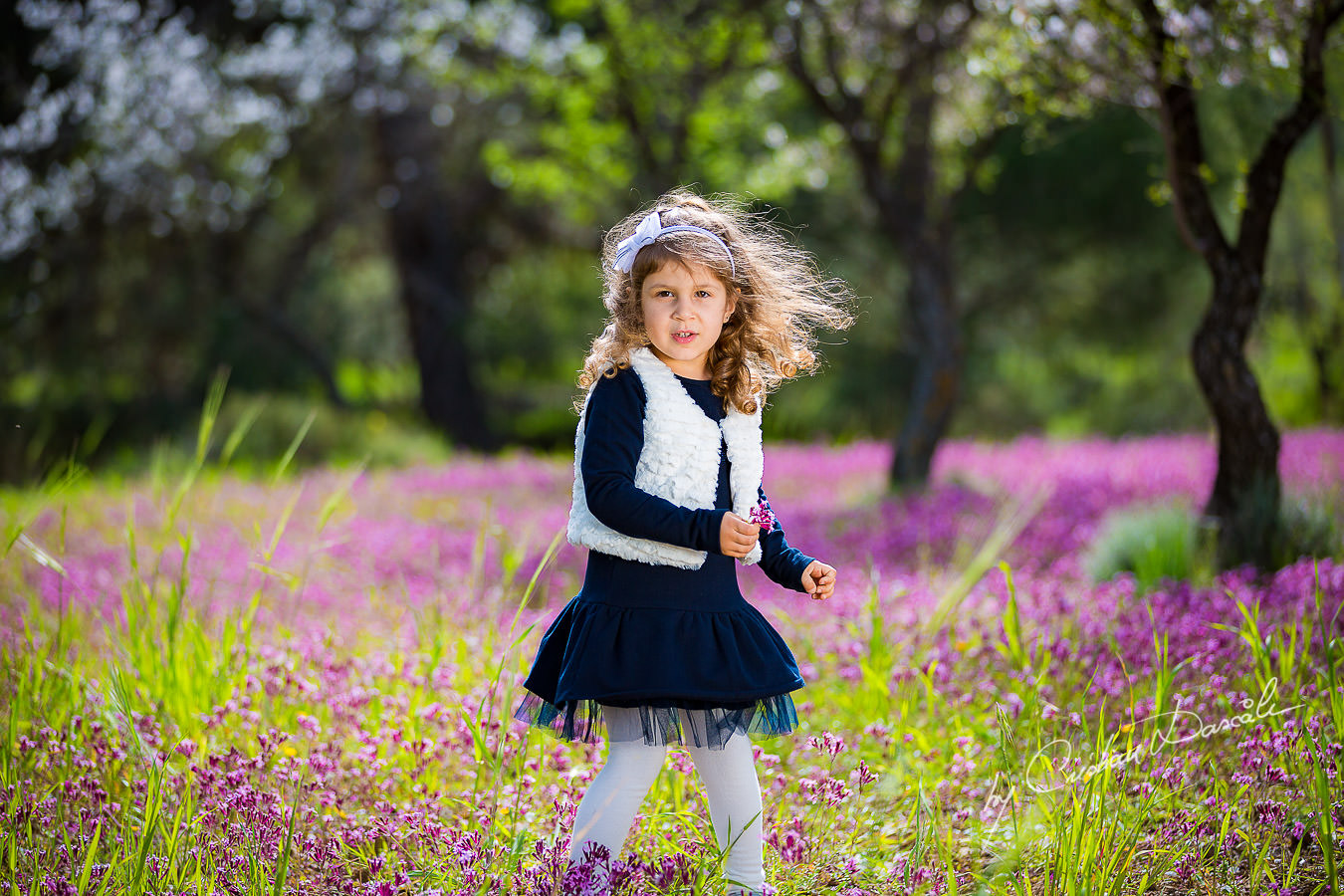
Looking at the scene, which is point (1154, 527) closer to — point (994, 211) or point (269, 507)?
point (269, 507)

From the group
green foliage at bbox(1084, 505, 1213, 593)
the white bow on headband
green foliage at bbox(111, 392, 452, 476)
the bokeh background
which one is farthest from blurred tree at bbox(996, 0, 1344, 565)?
green foliage at bbox(111, 392, 452, 476)

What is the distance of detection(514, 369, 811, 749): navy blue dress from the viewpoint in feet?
7.79

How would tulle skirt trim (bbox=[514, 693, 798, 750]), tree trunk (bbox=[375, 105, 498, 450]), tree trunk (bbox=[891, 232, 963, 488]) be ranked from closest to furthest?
tulle skirt trim (bbox=[514, 693, 798, 750]) → tree trunk (bbox=[891, 232, 963, 488]) → tree trunk (bbox=[375, 105, 498, 450])

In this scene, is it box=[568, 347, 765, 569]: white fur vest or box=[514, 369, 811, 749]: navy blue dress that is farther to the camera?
box=[568, 347, 765, 569]: white fur vest

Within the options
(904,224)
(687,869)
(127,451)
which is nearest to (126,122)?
(127,451)

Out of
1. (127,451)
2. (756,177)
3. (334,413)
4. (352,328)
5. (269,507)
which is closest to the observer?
(269,507)

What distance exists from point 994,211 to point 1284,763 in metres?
13.1

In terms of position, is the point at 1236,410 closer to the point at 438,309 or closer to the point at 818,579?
the point at 818,579

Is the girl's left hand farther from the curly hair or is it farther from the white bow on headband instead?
the white bow on headband

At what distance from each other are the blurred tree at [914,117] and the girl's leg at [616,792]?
716 cm

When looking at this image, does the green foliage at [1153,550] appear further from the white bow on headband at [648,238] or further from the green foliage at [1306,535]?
the white bow on headband at [648,238]

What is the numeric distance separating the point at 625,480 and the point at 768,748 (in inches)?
60.8

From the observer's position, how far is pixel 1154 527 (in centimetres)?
563

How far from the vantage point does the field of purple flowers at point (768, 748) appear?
8.64 ft
